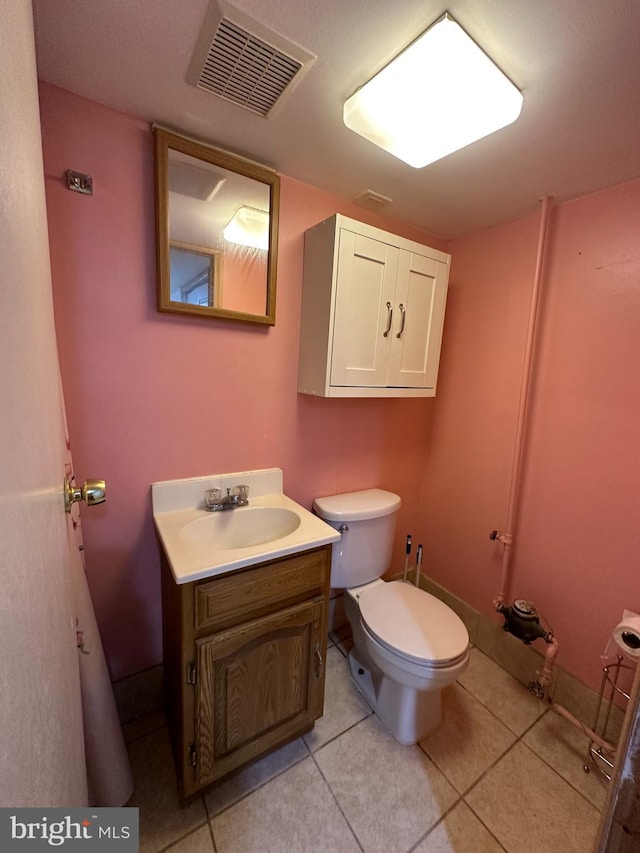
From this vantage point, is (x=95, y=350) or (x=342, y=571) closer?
(x=95, y=350)

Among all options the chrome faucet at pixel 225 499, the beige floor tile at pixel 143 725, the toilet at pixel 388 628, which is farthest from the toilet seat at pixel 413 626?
the beige floor tile at pixel 143 725

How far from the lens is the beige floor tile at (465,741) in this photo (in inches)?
48.5

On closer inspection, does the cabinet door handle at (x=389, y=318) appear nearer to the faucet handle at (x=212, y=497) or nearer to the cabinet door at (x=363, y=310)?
the cabinet door at (x=363, y=310)

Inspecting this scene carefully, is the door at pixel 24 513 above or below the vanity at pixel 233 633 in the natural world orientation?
above

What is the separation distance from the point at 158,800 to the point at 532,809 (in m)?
1.22

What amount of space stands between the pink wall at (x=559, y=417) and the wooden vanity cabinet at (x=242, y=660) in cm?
102

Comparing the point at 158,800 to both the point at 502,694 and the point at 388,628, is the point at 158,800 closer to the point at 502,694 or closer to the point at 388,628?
the point at 388,628

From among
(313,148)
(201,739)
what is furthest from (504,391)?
(201,739)

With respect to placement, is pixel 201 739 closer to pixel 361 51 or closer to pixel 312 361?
pixel 312 361

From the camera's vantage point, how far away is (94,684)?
100cm

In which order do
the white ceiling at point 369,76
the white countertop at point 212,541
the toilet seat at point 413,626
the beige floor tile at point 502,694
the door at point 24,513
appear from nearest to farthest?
the door at point 24,513 < the white ceiling at point 369,76 < the white countertop at point 212,541 < the toilet seat at point 413,626 < the beige floor tile at point 502,694

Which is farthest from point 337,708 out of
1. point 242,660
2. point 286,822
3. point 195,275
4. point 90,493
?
point 195,275

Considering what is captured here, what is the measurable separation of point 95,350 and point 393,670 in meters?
1.54

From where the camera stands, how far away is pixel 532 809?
1.13 metres
